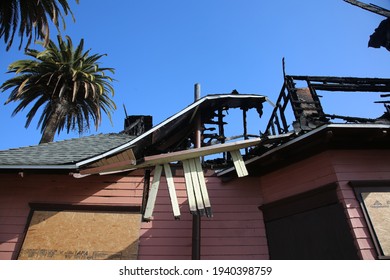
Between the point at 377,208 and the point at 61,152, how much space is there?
8.39 m

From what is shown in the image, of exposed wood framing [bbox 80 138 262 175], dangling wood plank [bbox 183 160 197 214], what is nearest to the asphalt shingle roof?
exposed wood framing [bbox 80 138 262 175]

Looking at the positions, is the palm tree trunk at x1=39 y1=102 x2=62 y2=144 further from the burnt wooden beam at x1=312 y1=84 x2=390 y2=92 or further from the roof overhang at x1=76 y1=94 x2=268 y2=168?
the burnt wooden beam at x1=312 y1=84 x2=390 y2=92

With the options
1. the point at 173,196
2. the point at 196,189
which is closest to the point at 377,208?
the point at 196,189

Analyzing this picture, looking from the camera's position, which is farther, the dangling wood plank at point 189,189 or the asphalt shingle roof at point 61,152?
the asphalt shingle roof at point 61,152

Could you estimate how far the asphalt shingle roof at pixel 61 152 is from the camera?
21.7ft

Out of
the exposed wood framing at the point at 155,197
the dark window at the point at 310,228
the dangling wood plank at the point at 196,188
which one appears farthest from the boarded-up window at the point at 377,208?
the exposed wood framing at the point at 155,197

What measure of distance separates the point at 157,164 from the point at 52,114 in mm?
15815

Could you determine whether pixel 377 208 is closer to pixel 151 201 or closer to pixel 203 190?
pixel 203 190

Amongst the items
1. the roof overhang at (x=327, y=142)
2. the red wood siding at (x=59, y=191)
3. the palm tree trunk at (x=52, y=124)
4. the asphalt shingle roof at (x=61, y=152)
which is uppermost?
the palm tree trunk at (x=52, y=124)

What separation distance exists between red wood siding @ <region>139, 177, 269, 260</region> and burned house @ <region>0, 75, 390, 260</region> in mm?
25

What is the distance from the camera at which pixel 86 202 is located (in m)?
6.94

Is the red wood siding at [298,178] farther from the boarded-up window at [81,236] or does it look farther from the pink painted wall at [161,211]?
the boarded-up window at [81,236]

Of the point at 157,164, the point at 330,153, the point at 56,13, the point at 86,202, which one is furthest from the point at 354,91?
the point at 56,13

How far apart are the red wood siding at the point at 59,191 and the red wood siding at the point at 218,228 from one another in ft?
3.04
